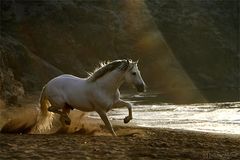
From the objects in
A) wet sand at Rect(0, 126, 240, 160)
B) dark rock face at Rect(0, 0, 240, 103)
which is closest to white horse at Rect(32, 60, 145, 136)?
wet sand at Rect(0, 126, 240, 160)

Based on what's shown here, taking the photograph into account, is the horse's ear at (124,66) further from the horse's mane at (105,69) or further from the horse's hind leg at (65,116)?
the horse's hind leg at (65,116)

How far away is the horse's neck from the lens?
10758 millimetres

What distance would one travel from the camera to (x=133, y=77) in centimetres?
1087

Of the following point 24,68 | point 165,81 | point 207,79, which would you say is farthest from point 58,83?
point 207,79

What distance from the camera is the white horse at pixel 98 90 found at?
10711 millimetres

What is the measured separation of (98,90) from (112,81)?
356mm

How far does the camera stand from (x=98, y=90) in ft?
35.2

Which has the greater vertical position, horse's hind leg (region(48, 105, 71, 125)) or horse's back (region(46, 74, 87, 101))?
horse's back (region(46, 74, 87, 101))

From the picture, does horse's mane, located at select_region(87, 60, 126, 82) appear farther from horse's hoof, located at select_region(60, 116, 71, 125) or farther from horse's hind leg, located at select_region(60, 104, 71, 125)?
horse's hoof, located at select_region(60, 116, 71, 125)

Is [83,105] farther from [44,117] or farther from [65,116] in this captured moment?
[44,117]

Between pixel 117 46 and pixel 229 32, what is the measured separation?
22.1 metres

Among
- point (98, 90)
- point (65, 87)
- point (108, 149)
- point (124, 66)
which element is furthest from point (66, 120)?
point (108, 149)

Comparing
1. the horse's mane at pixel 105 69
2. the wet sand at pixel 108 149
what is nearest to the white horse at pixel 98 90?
the horse's mane at pixel 105 69

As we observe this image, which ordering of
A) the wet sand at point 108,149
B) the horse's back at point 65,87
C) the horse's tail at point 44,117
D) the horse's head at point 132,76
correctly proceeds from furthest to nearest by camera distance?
the horse's tail at point 44,117
the horse's back at point 65,87
the horse's head at point 132,76
the wet sand at point 108,149
